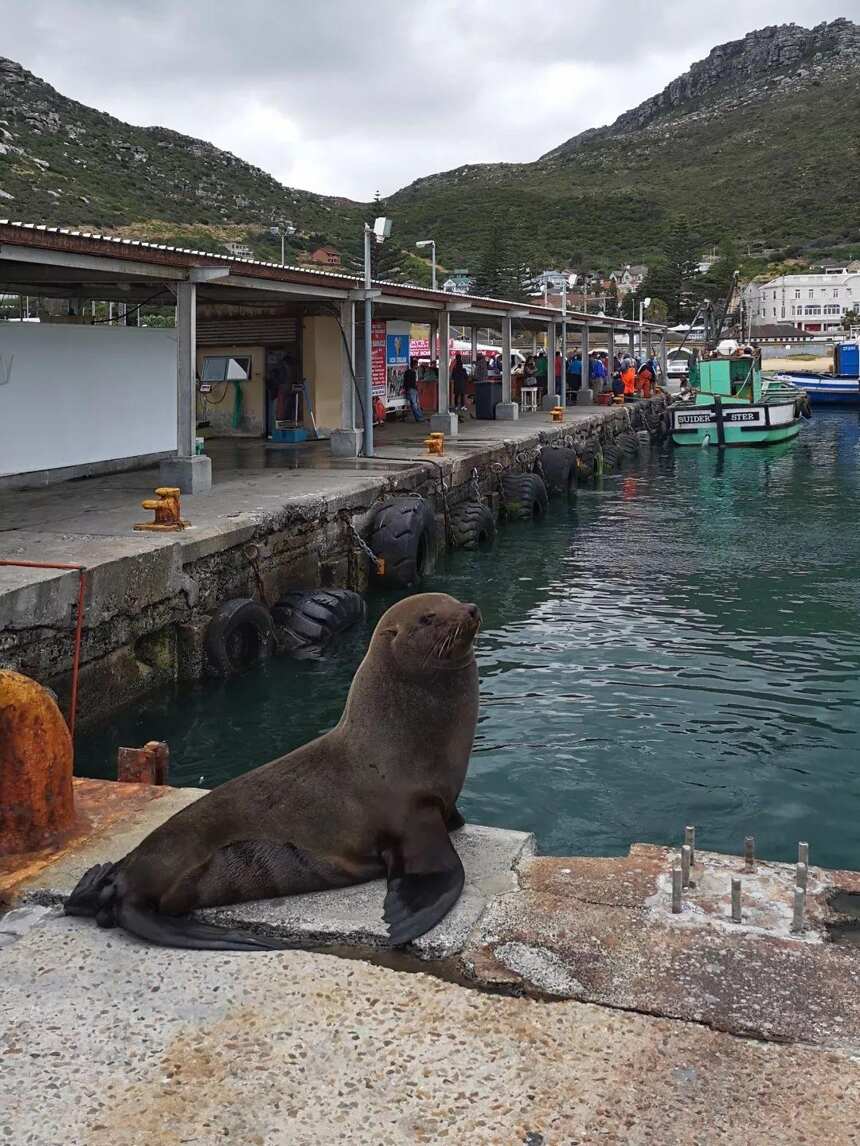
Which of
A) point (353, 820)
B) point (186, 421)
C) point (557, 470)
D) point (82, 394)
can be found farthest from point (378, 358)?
point (353, 820)

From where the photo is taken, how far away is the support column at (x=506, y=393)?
26439 mm

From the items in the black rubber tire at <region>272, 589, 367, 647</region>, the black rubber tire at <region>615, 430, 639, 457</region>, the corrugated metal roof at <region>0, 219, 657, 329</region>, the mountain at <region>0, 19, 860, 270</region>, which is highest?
the mountain at <region>0, 19, 860, 270</region>

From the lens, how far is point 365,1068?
9.70 ft

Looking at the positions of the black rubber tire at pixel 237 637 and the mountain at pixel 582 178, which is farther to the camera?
the mountain at pixel 582 178

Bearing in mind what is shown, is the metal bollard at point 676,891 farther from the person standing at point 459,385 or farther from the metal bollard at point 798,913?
the person standing at point 459,385

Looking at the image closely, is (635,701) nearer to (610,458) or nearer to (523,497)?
(523,497)

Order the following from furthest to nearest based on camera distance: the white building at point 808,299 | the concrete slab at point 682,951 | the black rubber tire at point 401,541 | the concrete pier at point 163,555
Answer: the white building at point 808,299, the black rubber tire at point 401,541, the concrete pier at point 163,555, the concrete slab at point 682,951

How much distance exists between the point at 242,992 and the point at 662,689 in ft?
21.3

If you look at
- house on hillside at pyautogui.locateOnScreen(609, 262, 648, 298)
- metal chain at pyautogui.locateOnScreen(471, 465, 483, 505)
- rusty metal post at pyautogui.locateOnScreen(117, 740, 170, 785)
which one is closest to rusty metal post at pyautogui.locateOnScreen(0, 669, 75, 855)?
rusty metal post at pyautogui.locateOnScreen(117, 740, 170, 785)

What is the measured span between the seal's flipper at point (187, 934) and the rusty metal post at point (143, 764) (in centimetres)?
137

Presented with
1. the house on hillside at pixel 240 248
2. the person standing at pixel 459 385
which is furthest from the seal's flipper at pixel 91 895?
the house on hillside at pixel 240 248

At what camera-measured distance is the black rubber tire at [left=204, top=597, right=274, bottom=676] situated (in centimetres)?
938

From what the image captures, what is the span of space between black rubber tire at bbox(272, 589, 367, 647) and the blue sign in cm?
1431

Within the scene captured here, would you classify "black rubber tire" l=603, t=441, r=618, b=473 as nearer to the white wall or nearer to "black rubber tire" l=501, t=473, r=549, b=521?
"black rubber tire" l=501, t=473, r=549, b=521
